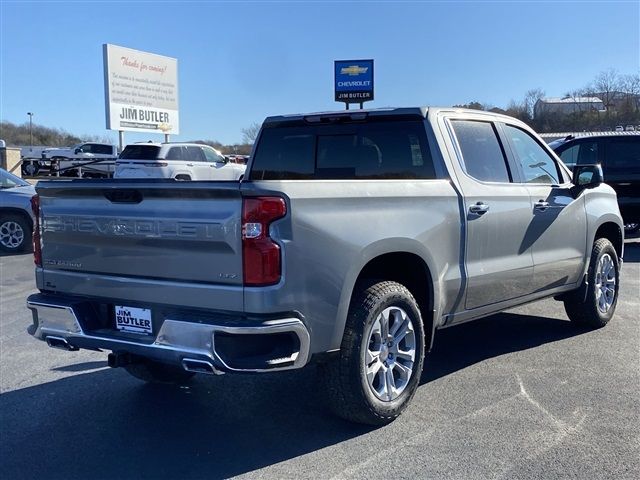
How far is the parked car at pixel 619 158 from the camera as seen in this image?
1226 cm

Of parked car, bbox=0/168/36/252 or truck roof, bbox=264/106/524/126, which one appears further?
parked car, bbox=0/168/36/252

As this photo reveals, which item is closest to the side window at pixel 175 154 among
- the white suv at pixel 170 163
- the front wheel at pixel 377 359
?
the white suv at pixel 170 163

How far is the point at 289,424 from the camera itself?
4234mm

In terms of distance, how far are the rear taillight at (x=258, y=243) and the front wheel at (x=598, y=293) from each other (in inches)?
158

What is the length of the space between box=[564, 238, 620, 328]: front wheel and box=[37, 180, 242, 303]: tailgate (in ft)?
13.7

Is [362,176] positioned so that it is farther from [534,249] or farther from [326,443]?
[326,443]

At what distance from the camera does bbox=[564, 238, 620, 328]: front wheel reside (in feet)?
20.6

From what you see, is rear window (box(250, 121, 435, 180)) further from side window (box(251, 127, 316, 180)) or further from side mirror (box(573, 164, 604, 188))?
side mirror (box(573, 164, 604, 188))

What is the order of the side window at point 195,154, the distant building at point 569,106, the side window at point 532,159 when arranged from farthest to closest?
the distant building at point 569,106, the side window at point 195,154, the side window at point 532,159

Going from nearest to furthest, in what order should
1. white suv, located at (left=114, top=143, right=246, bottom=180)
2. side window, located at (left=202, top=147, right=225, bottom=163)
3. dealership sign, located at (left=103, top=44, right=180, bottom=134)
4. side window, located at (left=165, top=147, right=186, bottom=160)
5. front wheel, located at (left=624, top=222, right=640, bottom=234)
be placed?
front wheel, located at (left=624, top=222, right=640, bottom=234) < white suv, located at (left=114, top=143, right=246, bottom=180) < side window, located at (left=165, top=147, right=186, bottom=160) < side window, located at (left=202, top=147, right=225, bottom=163) < dealership sign, located at (left=103, top=44, right=180, bottom=134)

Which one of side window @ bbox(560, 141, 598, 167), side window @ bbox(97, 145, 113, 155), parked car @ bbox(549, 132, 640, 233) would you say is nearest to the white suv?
side window @ bbox(560, 141, 598, 167)

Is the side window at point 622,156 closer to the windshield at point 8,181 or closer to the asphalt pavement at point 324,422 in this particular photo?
the asphalt pavement at point 324,422

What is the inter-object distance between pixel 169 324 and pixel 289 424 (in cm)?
122

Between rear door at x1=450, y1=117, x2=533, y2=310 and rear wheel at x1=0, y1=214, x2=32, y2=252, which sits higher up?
rear door at x1=450, y1=117, x2=533, y2=310
